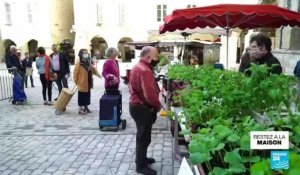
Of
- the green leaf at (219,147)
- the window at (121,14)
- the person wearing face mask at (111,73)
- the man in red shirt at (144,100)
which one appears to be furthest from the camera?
the window at (121,14)

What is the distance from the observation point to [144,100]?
4492 mm

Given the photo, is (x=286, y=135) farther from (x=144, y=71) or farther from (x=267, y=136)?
(x=144, y=71)

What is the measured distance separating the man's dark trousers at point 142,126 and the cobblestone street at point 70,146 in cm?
28

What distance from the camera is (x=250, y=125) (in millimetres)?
1820

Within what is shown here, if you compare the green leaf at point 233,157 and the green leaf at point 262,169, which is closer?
the green leaf at point 262,169

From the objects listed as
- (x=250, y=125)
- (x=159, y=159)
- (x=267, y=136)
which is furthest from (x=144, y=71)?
(x=267, y=136)

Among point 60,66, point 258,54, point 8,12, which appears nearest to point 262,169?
point 258,54

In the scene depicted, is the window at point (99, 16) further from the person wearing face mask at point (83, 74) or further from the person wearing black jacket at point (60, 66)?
the person wearing face mask at point (83, 74)

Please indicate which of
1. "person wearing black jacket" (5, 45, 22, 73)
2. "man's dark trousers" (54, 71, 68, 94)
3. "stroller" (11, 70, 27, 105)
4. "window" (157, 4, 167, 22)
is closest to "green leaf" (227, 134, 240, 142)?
"man's dark trousers" (54, 71, 68, 94)

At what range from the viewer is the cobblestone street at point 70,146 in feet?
16.1

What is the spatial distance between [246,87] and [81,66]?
6132 millimetres

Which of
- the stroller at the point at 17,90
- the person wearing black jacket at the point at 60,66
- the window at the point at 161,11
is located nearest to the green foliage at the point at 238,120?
the person wearing black jacket at the point at 60,66

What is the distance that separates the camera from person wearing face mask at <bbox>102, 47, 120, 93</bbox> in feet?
23.6

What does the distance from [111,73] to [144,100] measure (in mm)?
2959
